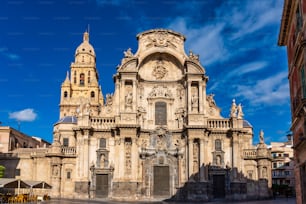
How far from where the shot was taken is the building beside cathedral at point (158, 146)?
120ft

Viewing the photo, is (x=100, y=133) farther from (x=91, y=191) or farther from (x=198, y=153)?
(x=198, y=153)

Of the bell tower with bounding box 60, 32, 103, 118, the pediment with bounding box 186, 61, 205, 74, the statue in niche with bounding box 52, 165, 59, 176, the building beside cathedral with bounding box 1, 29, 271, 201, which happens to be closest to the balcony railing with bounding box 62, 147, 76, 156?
the building beside cathedral with bounding box 1, 29, 271, 201

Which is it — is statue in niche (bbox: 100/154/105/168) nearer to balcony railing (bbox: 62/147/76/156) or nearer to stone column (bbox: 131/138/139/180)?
balcony railing (bbox: 62/147/76/156)

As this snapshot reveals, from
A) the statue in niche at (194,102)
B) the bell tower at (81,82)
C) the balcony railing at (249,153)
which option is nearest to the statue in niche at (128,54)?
the statue in niche at (194,102)

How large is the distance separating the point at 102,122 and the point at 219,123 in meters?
12.3

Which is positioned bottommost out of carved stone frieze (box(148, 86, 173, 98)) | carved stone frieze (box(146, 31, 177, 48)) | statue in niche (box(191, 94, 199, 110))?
statue in niche (box(191, 94, 199, 110))

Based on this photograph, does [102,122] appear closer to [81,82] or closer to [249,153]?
[249,153]

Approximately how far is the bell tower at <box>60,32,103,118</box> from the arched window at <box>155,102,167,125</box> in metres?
34.6

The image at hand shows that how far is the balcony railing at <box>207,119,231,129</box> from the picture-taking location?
3809 centimetres

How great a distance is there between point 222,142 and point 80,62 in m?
44.9

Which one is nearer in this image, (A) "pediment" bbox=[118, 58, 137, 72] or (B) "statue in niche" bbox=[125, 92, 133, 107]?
(B) "statue in niche" bbox=[125, 92, 133, 107]

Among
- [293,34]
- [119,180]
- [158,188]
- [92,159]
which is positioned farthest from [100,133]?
[293,34]

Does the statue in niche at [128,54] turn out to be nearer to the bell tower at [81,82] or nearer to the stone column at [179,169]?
the stone column at [179,169]

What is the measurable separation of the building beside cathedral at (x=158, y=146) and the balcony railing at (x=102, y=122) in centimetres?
10
